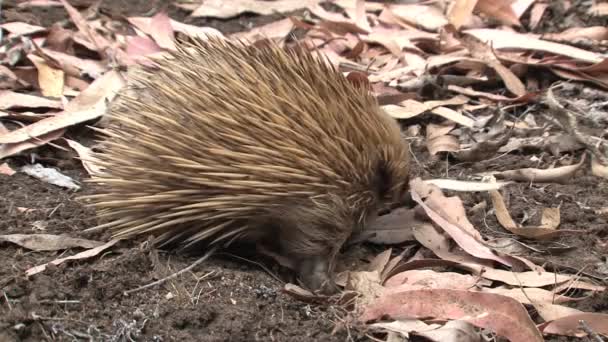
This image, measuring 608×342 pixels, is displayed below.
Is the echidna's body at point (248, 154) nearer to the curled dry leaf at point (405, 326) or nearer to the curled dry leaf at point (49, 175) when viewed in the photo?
the curled dry leaf at point (405, 326)

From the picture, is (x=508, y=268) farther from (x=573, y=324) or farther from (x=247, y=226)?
(x=247, y=226)

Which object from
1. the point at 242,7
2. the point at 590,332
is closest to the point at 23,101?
the point at 242,7

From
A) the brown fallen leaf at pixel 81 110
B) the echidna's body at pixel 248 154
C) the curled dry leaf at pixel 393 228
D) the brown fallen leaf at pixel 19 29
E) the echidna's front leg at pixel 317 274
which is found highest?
the echidna's body at pixel 248 154

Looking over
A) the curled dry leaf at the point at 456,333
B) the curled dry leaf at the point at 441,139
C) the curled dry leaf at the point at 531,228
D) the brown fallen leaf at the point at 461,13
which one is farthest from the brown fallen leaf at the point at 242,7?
the curled dry leaf at the point at 456,333

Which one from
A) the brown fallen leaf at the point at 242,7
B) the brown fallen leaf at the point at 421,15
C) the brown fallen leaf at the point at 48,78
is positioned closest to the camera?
the brown fallen leaf at the point at 48,78

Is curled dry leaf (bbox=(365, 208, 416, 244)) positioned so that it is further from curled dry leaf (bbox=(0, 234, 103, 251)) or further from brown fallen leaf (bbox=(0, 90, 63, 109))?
brown fallen leaf (bbox=(0, 90, 63, 109))

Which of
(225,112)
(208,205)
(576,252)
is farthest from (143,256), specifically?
(576,252)

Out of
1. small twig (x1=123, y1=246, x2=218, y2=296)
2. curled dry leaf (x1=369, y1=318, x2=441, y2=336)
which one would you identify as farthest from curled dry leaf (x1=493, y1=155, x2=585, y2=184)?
small twig (x1=123, y1=246, x2=218, y2=296)
